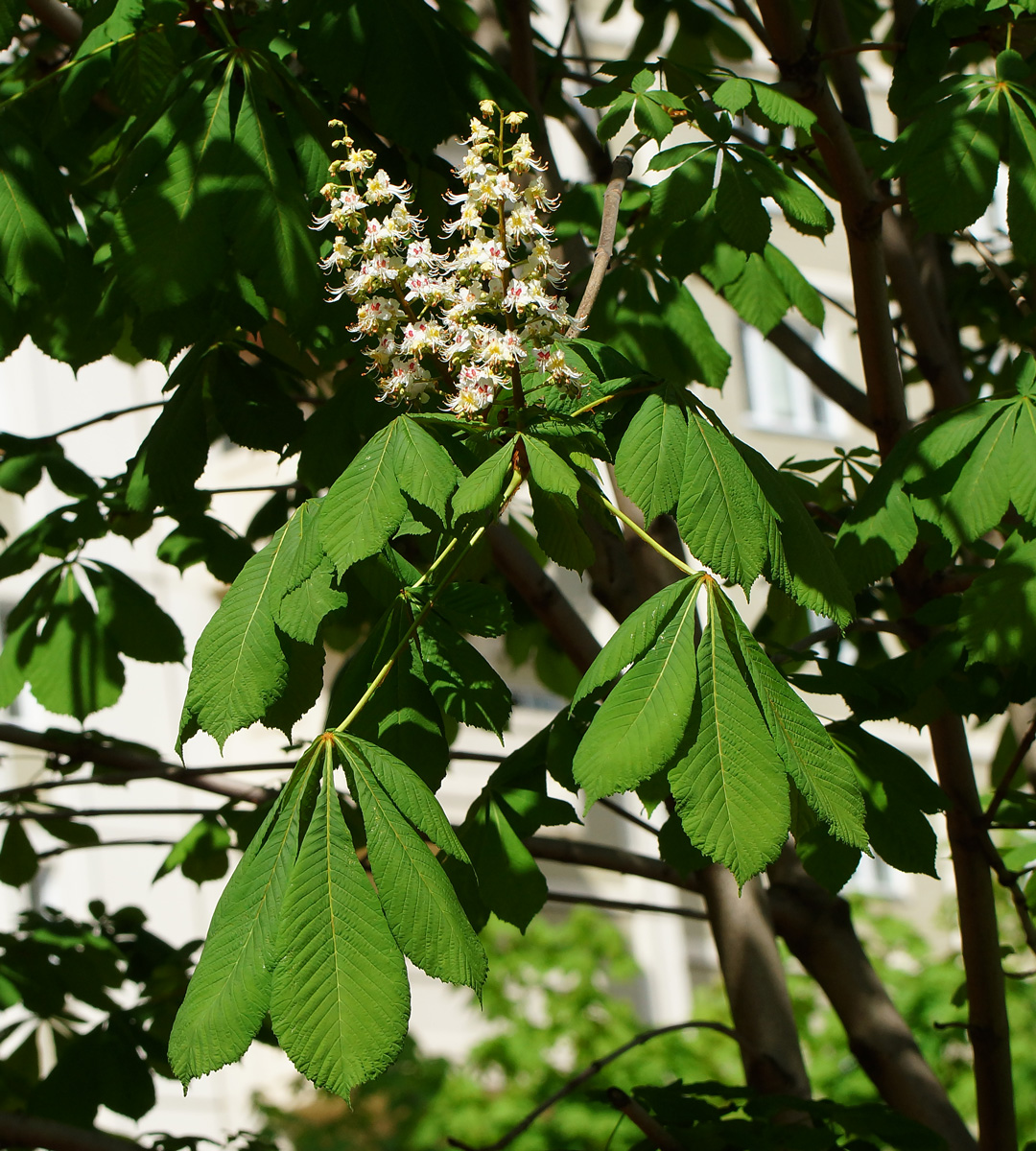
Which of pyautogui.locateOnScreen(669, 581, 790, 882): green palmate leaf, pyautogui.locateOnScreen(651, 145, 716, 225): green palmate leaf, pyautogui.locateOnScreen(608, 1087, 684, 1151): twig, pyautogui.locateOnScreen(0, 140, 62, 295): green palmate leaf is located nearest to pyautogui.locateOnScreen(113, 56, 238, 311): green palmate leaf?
pyautogui.locateOnScreen(0, 140, 62, 295): green palmate leaf

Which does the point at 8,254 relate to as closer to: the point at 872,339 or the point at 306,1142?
the point at 872,339

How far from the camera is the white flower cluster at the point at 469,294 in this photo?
1.44 m

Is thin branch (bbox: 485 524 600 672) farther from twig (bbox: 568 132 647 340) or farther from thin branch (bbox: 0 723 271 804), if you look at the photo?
twig (bbox: 568 132 647 340)

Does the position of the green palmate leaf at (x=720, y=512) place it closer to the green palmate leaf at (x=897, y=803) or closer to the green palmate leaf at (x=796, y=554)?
the green palmate leaf at (x=796, y=554)

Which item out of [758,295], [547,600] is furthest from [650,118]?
[547,600]

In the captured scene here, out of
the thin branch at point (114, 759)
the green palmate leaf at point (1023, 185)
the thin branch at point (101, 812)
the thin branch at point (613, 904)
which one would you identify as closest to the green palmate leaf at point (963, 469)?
the green palmate leaf at point (1023, 185)

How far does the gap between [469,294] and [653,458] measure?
260 mm

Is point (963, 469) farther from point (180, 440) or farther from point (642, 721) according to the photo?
point (180, 440)

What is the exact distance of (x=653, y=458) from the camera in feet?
4.65

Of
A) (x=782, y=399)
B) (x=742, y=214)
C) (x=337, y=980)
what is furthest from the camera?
(x=782, y=399)

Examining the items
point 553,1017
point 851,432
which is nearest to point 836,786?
point 553,1017

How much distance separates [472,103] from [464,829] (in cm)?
112

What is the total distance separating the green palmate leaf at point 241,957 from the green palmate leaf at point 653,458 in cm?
41

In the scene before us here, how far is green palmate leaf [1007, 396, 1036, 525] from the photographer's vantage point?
176 centimetres
